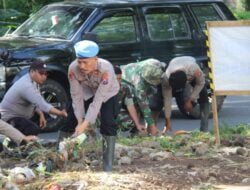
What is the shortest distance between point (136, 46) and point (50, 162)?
516 centimetres

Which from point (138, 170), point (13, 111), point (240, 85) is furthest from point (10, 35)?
point (138, 170)

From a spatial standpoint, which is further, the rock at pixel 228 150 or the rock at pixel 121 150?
the rock at pixel 228 150

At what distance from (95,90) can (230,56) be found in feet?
6.69

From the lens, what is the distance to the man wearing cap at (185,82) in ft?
31.8

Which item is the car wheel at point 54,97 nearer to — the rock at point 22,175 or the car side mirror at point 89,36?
the car side mirror at point 89,36

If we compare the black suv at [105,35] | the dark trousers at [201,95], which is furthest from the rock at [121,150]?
the black suv at [105,35]

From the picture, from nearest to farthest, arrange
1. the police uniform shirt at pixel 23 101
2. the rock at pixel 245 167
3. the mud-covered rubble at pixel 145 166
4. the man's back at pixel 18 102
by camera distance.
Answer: the mud-covered rubble at pixel 145 166
the rock at pixel 245 167
the police uniform shirt at pixel 23 101
the man's back at pixel 18 102

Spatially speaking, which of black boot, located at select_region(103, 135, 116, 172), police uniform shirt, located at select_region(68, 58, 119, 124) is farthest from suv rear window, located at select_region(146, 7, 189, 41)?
black boot, located at select_region(103, 135, 116, 172)

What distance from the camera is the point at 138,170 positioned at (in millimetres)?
6816

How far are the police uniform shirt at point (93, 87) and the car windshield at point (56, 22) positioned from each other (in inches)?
160

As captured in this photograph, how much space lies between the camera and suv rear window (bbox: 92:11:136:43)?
1125 centimetres

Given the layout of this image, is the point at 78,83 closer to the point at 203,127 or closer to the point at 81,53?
the point at 81,53

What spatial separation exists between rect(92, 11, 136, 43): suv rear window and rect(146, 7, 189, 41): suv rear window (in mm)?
385

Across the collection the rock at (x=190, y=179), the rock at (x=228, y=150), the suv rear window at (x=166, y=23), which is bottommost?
the rock at (x=190, y=179)
